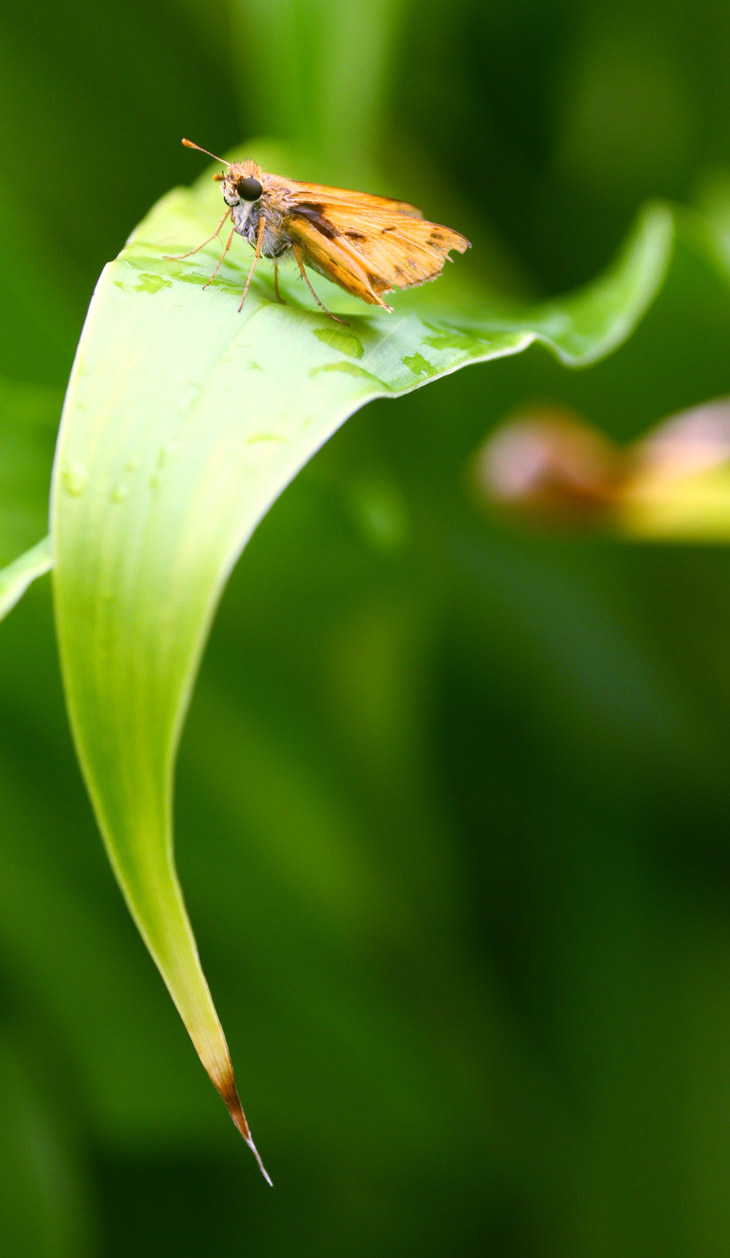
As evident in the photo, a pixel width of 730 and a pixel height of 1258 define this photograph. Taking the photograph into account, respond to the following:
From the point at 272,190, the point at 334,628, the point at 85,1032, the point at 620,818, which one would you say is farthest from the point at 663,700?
the point at 272,190

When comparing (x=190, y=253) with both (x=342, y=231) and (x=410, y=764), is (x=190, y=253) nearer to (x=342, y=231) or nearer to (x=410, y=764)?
(x=342, y=231)

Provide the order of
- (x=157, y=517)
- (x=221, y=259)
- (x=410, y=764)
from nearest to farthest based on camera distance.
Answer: (x=157, y=517) < (x=221, y=259) < (x=410, y=764)

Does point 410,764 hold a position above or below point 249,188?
below

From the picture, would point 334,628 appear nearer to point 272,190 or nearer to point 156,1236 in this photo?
point 272,190

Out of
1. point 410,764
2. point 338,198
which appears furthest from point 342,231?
point 410,764

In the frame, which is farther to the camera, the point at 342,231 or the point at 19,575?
the point at 342,231

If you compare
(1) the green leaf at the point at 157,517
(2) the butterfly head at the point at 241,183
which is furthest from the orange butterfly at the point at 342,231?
(1) the green leaf at the point at 157,517

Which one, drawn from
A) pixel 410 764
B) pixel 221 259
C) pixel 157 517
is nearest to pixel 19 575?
pixel 157 517

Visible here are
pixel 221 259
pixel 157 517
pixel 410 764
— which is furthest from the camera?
pixel 410 764
